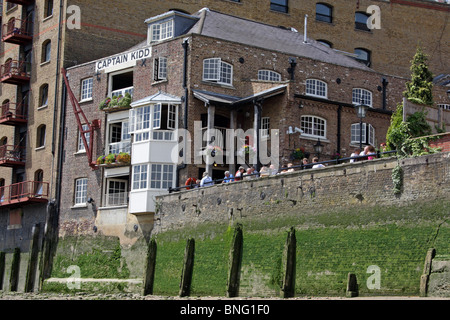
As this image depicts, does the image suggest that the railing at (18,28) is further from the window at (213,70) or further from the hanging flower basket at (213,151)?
the hanging flower basket at (213,151)

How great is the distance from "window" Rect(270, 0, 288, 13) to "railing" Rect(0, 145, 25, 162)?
17.2 meters

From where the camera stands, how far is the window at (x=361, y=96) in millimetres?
41000

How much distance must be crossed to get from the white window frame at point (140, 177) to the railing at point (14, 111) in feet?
43.3

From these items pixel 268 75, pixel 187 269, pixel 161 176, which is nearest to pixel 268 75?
pixel 268 75

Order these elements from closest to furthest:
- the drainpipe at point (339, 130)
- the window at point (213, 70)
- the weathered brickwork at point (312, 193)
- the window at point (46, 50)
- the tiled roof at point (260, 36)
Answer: the weathered brickwork at point (312, 193), the window at point (213, 70), the drainpipe at point (339, 130), the tiled roof at point (260, 36), the window at point (46, 50)

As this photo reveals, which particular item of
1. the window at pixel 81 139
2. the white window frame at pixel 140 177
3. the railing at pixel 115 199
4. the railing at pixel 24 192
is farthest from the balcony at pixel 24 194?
the white window frame at pixel 140 177

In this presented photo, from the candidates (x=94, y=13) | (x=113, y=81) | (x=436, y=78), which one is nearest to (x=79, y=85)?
(x=113, y=81)

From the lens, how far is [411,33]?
183ft

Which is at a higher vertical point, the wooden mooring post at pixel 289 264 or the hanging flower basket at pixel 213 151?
the hanging flower basket at pixel 213 151

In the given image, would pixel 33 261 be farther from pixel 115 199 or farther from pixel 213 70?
pixel 213 70

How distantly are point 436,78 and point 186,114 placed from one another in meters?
21.3

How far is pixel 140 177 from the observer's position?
37.0 m

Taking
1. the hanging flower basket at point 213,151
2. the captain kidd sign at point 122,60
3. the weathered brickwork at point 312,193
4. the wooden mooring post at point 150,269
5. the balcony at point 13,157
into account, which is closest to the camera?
the weathered brickwork at point 312,193

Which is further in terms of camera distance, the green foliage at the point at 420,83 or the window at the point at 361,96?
the window at the point at 361,96
